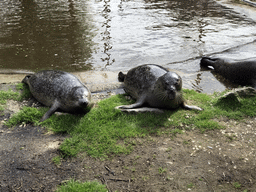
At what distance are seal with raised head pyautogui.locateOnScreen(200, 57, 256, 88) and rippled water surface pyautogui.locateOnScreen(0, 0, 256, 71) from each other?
0.82m

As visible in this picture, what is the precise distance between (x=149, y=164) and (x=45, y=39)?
791 cm

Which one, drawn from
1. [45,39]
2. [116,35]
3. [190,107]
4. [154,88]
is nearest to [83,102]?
[154,88]

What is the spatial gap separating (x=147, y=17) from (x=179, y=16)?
186 centimetres

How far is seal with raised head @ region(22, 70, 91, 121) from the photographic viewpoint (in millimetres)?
5137

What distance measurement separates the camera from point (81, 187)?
340 centimetres

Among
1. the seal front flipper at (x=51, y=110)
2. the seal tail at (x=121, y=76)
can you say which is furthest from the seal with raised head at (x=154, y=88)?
the seal front flipper at (x=51, y=110)

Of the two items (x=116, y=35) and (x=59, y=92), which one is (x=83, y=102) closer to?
(x=59, y=92)

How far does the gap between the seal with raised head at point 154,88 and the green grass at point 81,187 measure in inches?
83.7

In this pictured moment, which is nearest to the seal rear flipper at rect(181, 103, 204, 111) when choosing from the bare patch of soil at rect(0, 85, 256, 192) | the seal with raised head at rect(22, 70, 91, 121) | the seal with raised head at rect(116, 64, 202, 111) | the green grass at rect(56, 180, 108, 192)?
the seal with raised head at rect(116, 64, 202, 111)

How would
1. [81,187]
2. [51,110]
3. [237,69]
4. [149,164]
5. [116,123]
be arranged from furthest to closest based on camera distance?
1. [237,69]
2. [51,110]
3. [116,123]
4. [149,164]
5. [81,187]

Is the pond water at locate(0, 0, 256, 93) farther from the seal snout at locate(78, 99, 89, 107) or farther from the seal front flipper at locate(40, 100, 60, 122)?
the seal snout at locate(78, 99, 89, 107)

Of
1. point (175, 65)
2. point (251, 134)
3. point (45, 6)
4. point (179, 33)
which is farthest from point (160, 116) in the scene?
point (45, 6)

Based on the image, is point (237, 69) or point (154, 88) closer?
point (154, 88)

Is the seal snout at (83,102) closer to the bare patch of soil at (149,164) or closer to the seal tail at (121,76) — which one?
the bare patch of soil at (149,164)
